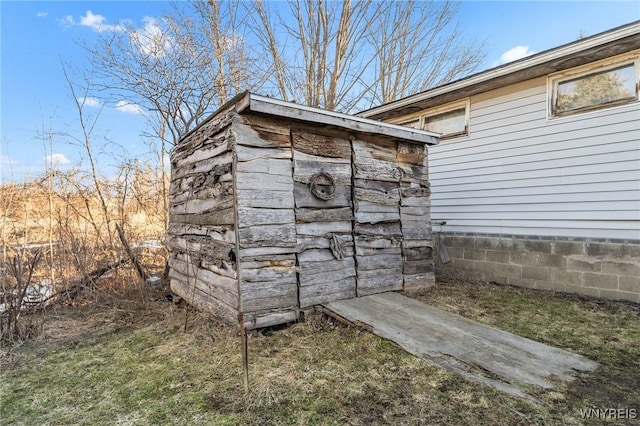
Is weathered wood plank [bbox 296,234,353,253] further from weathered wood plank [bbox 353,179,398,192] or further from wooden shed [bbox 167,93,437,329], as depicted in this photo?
weathered wood plank [bbox 353,179,398,192]

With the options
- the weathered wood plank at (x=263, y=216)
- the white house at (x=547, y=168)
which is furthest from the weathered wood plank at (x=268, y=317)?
the white house at (x=547, y=168)

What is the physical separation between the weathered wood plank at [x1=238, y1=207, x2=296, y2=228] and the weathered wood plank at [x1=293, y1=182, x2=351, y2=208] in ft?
0.63

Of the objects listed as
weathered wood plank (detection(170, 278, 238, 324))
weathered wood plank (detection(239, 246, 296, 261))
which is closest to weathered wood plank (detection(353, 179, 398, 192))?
weathered wood plank (detection(239, 246, 296, 261))

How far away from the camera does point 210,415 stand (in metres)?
2.12

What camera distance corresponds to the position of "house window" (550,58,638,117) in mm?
4309

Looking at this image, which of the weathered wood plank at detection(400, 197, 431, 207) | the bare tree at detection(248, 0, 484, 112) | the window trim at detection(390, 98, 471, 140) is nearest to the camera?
the weathered wood plank at detection(400, 197, 431, 207)

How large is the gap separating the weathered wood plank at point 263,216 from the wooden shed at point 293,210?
0.03ft

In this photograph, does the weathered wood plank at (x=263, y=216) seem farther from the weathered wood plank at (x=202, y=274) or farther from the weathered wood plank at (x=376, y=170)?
the weathered wood plank at (x=376, y=170)

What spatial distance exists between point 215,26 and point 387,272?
27.4 ft

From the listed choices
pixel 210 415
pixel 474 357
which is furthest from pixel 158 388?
pixel 474 357

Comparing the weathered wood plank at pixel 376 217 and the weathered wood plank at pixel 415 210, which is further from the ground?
the weathered wood plank at pixel 415 210

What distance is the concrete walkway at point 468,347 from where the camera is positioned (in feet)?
7.82

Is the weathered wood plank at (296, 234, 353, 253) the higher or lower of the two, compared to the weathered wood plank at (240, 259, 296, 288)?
higher

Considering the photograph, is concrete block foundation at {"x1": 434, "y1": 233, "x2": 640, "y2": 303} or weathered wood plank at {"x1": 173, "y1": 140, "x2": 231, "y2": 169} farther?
concrete block foundation at {"x1": 434, "y1": 233, "x2": 640, "y2": 303}
